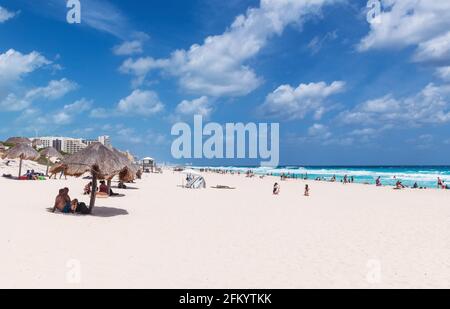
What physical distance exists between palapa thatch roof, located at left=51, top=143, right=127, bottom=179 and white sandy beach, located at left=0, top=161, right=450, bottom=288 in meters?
1.51

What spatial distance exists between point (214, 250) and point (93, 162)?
18.7 feet

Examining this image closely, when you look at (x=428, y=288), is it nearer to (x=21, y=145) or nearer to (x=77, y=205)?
(x=77, y=205)

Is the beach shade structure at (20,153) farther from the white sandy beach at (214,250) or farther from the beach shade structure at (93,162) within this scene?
the beach shade structure at (93,162)

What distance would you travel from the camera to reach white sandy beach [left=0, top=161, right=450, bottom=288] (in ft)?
20.0

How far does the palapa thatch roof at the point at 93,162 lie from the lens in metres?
11.7

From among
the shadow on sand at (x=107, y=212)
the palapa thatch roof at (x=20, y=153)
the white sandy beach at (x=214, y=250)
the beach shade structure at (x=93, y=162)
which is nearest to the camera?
the white sandy beach at (x=214, y=250)

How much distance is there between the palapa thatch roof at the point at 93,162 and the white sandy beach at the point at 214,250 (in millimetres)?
1511

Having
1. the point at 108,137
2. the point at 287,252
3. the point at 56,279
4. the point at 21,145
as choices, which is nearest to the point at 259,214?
the point at 287,252

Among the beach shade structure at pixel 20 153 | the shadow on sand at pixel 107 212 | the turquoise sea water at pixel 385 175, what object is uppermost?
the beach shade structure at pixel 20 153

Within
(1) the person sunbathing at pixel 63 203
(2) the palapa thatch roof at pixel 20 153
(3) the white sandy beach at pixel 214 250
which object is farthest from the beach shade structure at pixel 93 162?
(2) the palapa thatch roof at pixel 20 153

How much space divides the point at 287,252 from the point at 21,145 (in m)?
26.0

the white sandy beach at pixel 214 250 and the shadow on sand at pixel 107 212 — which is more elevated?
the shadow on sand at pixel 107 212

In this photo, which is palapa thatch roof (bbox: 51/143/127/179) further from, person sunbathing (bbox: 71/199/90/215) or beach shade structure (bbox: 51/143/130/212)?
person sunbathing (bbox: 71/199/90/215)
